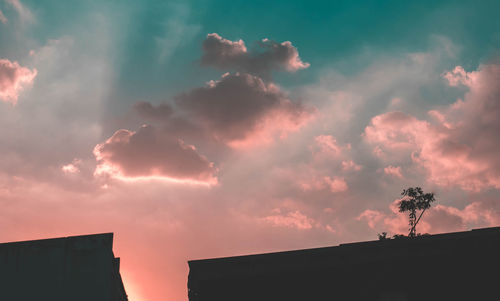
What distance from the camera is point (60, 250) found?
15.0m

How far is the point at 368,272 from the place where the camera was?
11.7 metres

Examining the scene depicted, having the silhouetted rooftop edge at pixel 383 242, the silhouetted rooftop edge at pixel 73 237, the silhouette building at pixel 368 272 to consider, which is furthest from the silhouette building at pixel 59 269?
the silhouetted rooftop edge at pixel 383 242

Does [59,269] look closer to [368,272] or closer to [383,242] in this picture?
[368,272]

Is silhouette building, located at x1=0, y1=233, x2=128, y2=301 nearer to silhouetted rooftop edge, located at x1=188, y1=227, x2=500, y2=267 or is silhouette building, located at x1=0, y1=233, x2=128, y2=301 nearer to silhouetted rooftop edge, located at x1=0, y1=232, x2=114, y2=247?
silhouetted rooftop edge, located at x1=0, y1=232, x2=114, y2=247

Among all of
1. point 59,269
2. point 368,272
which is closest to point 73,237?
point 59,269

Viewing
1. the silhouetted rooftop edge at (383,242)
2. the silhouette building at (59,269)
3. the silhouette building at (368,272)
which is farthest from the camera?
the silhouette building at (59,269)

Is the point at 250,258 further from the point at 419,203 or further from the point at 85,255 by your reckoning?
the point at 419,203

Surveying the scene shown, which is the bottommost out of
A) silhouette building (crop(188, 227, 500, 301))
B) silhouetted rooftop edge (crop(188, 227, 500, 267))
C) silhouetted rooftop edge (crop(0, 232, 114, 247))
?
silhouette building (crop(188, 227, 500, 301))

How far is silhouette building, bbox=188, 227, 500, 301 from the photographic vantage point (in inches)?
452

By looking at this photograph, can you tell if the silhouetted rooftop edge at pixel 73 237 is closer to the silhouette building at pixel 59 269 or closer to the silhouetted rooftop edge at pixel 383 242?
the silhouette building at pixel 59 269

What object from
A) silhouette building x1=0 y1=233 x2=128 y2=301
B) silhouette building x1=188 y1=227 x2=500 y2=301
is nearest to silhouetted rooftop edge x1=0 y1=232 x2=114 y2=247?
silhouette building x1=0 y1=233 x2=128 y2=301

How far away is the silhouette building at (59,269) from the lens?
14.5 meters

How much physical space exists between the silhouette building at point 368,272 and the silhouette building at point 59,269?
4.97 meters

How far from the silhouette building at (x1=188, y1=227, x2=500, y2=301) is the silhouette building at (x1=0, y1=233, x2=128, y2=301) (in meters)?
4.97
